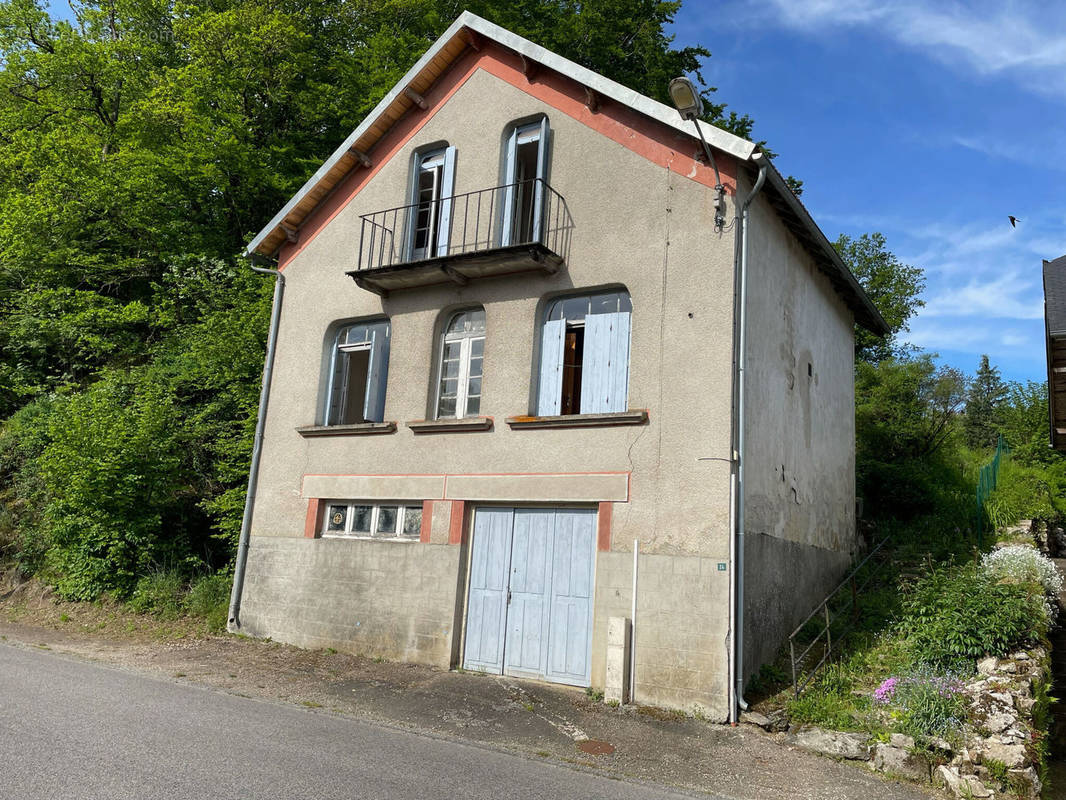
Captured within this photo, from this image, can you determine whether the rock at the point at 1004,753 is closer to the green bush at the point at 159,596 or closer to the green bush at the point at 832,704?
the green bush at the point at 832,704

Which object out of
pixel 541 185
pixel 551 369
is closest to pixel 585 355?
pixel 551 369

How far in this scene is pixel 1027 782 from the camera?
21.5 feet

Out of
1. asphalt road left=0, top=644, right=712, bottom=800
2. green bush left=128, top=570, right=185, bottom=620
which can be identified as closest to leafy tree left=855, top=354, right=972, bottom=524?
asphalt road left=0, top=644, right=712, bottom=800

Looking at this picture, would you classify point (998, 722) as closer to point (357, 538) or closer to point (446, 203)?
point (357, 538)

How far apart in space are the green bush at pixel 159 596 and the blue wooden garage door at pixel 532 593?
5758mm

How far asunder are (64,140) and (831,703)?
22.7 m

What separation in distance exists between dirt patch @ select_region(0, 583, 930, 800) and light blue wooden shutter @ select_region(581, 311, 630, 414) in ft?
12.0

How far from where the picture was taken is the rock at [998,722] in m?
7.15

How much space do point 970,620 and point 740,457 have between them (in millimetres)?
3265

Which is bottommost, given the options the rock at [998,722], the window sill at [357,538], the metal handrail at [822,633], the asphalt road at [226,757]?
the asphalt road at [226,757]

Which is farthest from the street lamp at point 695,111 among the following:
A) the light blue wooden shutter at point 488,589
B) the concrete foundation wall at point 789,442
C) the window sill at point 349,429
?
the window sill at point 349,429

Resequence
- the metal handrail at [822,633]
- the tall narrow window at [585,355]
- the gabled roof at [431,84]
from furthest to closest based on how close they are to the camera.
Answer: the tall narrow window at [585,355]
the gabled roof at [431,84]
the metal handrail at [822,633]

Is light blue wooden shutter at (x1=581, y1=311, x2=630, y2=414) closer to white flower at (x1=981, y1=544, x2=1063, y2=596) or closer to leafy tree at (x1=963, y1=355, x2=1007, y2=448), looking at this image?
white flower at (x1=981, y1=544, x2=1063, y2=596)

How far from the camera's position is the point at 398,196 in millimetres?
12867
